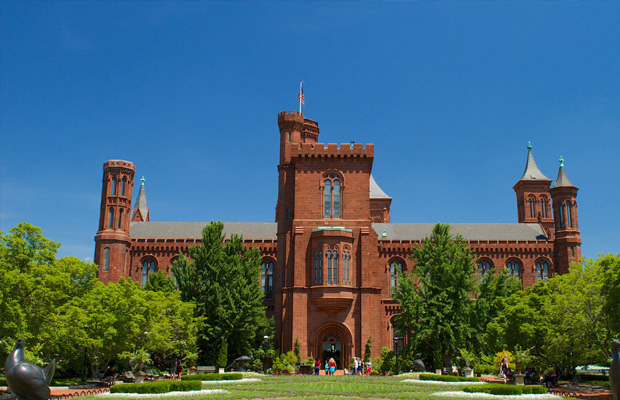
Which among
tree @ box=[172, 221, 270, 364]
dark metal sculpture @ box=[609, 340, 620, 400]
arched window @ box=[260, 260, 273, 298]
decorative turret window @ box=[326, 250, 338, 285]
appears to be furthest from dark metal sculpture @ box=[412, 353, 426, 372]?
arched window @ box=[260, 260, 273, 298]

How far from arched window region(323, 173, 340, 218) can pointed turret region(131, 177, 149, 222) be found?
138ft

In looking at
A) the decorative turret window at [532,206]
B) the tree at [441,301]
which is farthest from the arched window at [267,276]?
the decorative turret window at [532,206]

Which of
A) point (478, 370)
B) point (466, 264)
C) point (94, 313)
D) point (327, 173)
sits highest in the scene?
point (327, 173)

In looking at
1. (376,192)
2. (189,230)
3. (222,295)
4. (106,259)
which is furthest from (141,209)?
(222,295)

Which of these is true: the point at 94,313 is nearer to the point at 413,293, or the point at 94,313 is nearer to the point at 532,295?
the point at 413,293

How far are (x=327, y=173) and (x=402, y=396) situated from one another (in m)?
31.3

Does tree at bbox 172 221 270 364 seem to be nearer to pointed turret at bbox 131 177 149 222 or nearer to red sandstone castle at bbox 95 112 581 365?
red sandstone castle at bbox 95 112 581 365

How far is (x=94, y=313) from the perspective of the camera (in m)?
34.8

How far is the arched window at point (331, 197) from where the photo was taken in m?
54.3

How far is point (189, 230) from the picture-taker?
2795 inches

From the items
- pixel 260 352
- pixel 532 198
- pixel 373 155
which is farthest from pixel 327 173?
pixel 532 198

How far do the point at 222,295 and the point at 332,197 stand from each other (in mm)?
13643

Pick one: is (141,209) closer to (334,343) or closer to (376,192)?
(376,192)

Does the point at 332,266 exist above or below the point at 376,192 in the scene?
below
